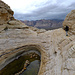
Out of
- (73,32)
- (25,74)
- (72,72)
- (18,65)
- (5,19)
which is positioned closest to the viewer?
(72,72)

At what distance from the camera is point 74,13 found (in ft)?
30.3

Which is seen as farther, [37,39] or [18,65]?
[37,39]

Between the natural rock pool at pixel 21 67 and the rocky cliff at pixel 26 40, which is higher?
the rocky cliff at pixel 26 40

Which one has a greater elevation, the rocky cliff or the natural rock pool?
the rocky cliff

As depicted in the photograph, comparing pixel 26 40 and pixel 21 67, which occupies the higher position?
pixel 26 40

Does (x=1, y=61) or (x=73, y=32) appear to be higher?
(x=73, y=32)

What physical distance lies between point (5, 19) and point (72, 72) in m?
13.1

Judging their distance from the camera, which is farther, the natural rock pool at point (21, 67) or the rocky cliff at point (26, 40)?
the rocky cliff at point (26, 40)

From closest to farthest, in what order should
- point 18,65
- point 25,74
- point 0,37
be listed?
point 25,74, point 18,65, point 0,37

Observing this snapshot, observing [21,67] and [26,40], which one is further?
[26,40]

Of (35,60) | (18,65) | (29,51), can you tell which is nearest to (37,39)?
(29,51)

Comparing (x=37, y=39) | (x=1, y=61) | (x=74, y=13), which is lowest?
(x=1, y=61)

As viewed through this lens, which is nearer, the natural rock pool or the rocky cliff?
the natural rock pool

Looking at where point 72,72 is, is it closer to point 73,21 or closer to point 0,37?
point 73,21
